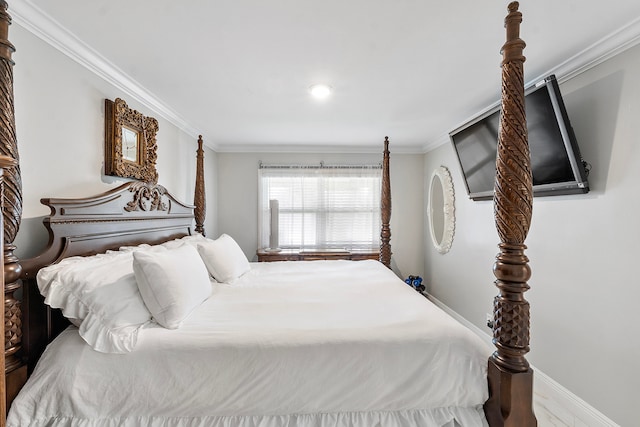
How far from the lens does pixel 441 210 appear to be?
4176 millimetres

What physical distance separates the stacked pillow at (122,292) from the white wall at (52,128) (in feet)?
1.22

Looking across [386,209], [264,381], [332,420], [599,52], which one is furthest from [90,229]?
[599,52]

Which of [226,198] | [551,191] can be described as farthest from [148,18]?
[226,198]

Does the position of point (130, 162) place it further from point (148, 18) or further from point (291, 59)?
point (291, 59)

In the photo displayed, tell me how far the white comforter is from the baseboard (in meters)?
1.13

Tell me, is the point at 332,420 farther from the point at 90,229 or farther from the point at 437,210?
the point at 437,210

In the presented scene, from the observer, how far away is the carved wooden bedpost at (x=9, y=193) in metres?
1.14

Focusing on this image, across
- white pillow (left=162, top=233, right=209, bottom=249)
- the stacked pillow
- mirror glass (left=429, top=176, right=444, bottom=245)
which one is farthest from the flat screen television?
white pillow (left=162, top=233, right=209, bottom=249)

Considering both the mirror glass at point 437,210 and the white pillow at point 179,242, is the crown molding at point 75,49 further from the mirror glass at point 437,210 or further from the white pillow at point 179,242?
the mirror glass at point 437,210

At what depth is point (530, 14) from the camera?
58.4 inches

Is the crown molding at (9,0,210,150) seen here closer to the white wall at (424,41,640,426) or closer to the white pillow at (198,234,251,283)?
the white pillow at (198,234,251,283)

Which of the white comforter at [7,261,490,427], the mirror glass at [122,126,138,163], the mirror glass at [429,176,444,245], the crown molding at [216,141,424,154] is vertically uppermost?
the crown molding at [216,141,424,154]

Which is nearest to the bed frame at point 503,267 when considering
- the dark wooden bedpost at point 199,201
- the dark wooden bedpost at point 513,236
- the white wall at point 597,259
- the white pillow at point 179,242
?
the dark wooden bedpost at point 513,236

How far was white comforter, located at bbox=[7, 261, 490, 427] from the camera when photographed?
1.26m
